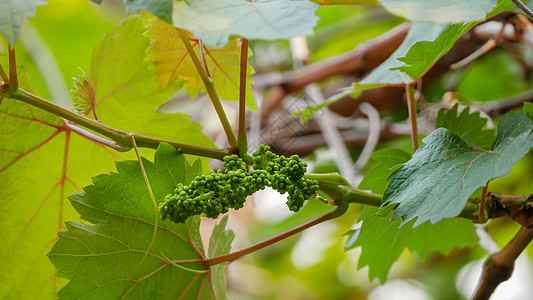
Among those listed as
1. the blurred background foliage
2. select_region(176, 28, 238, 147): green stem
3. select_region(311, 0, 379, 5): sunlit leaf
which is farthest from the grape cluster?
the blurred background foliage

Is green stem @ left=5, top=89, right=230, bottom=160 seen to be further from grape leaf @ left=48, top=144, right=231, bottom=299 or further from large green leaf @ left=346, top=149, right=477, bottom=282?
large green leaf @ left=346, top=149, right=477, bottom=282

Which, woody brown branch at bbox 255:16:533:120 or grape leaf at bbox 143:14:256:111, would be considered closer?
grape leaf at bbox 143:14:256:111

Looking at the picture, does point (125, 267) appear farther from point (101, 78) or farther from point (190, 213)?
point (101, 78)

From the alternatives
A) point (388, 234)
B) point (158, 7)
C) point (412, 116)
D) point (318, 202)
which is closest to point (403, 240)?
point (388, 234)

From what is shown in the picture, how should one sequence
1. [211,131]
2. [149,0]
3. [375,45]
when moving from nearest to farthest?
[149,0] → [375,45] → [211,131]

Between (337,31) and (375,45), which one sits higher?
(337,31)

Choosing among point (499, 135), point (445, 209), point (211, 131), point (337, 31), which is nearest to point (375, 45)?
point (337, 31)
